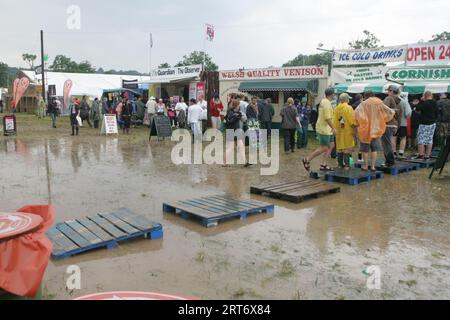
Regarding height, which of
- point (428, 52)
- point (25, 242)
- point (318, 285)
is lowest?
point (318, 285)

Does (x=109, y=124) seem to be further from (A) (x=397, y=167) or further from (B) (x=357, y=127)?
(A) (x=397, y=167)

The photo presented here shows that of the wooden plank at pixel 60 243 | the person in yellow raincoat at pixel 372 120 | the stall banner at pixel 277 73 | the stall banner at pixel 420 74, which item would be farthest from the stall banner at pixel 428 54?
the wooden plank at pixel 60 243

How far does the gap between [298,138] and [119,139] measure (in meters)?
6.72

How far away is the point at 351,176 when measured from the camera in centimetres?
819

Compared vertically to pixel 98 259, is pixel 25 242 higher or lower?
higher

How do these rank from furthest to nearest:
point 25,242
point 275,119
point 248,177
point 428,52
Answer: point 275,119, point 428,52, point 248,177, point 25,242

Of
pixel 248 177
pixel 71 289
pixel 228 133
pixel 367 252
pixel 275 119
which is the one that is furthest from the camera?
pixel 275 119

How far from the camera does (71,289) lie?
12.2ft

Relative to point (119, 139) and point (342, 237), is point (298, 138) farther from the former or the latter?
point (342, 237)

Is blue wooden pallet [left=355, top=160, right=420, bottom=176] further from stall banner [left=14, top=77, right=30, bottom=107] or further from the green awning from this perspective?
stall banner [left=14, top=77, right=30, bottom=107]

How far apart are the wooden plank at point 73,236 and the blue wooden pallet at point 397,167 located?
658cm

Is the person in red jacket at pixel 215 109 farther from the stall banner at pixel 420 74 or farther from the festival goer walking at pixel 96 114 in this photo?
the festival goer walking at pixel 96 114

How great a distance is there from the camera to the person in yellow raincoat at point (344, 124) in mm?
A: 8445
